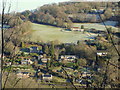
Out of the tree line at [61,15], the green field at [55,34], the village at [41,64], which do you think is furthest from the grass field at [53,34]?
the village at [41,64]

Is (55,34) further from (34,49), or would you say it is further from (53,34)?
(34,49)

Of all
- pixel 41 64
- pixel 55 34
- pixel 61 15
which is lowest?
pixel 41 64

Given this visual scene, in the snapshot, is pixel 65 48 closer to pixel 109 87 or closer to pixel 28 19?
pixel 28 19

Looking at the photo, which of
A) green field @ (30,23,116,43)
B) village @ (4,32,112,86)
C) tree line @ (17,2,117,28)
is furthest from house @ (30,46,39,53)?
tree line @ (17,2,117,28)

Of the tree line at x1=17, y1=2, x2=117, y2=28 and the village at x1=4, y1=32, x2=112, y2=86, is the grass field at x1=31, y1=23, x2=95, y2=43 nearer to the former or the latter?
the tree line at x1=17, y1=2, x2=117, y2=28

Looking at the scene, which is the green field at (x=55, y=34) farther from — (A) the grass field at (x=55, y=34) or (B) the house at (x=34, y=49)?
(B) the house at (x=34, y=49)

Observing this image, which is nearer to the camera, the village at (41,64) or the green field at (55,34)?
the village at (41,64)

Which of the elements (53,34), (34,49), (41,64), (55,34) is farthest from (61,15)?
(41,64)

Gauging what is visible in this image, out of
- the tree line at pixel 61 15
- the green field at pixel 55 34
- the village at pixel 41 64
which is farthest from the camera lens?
the tree line at pixel 61 15
